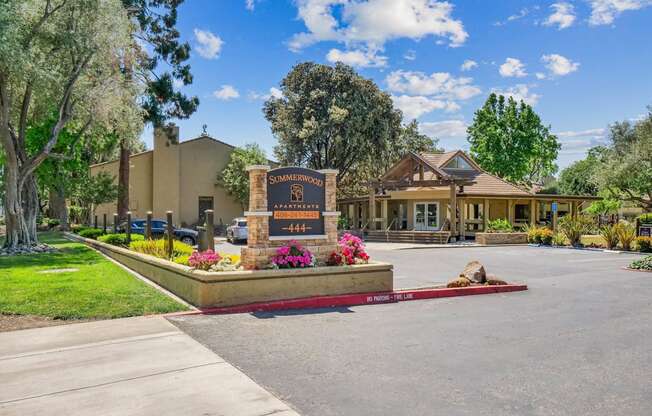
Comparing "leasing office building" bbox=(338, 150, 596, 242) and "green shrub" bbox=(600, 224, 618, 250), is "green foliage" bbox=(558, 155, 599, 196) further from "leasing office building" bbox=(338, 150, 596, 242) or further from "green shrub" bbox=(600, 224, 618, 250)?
"green shrub" bbox=(600, 224, 618, 250)

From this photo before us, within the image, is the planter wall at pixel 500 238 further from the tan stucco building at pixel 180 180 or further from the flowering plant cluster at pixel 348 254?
the tan stucco building at pixel 180 180

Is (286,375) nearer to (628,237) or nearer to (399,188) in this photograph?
(628,237)

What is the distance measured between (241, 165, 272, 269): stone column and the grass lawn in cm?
166

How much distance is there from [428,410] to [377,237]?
2818 cm

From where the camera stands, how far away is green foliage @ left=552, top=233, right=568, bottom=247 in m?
25.9

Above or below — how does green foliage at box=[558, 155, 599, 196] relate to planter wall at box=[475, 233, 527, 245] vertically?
above

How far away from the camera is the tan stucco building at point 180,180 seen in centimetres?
3856

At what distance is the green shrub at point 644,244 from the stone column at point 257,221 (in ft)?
64.2

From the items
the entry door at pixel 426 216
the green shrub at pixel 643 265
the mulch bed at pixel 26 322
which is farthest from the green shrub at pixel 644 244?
the mulch bed at pixel 26 322

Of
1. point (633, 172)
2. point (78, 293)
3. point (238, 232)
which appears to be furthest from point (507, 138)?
point (78, 293)

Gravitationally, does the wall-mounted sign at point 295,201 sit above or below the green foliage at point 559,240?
above

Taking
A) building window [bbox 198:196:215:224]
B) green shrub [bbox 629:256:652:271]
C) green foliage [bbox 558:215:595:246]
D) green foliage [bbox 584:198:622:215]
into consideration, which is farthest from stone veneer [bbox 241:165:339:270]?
green foliage [bbox 584:198:622:215]

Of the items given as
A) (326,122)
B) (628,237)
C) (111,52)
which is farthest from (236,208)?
(628,237)

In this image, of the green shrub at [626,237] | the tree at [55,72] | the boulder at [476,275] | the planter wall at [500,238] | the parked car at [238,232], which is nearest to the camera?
the boulder at [476,275]
